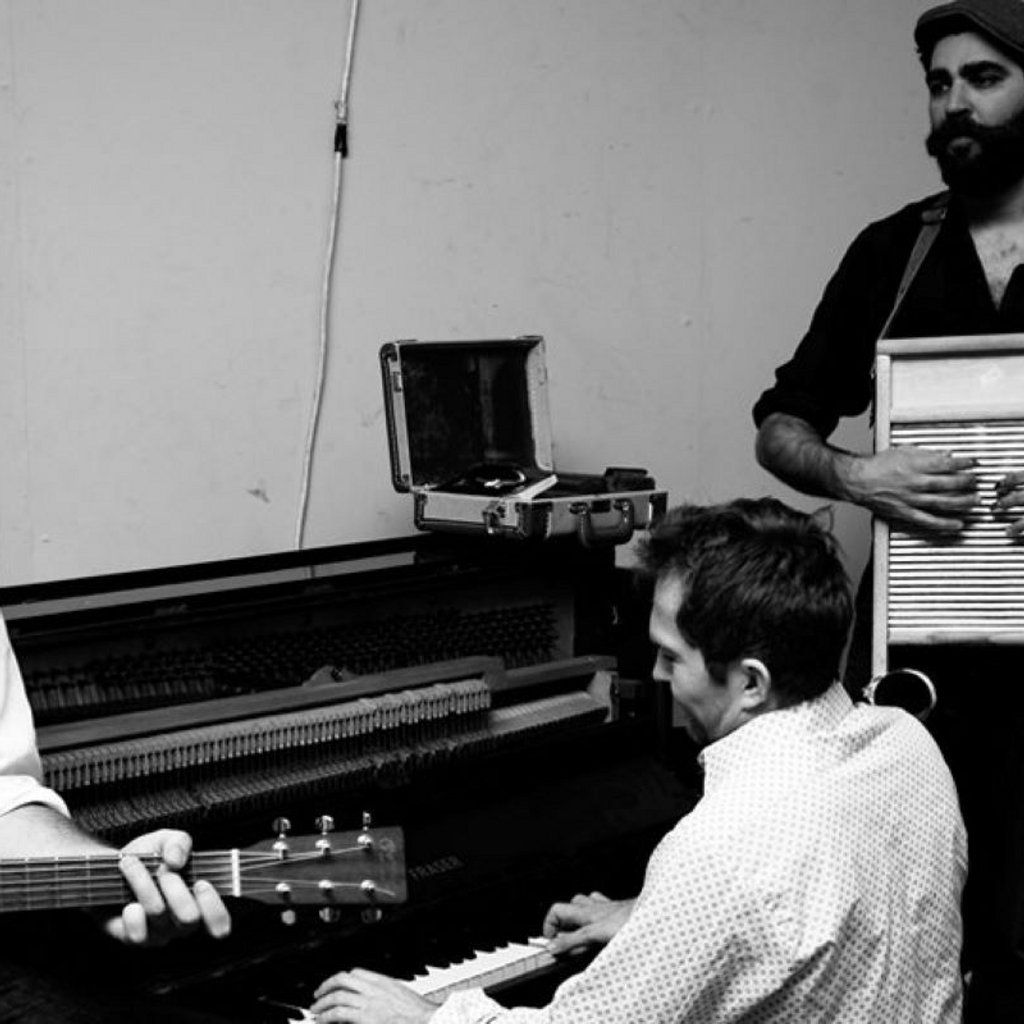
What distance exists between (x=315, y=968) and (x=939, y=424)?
1.49m

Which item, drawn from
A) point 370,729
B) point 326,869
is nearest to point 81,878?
point 326,869

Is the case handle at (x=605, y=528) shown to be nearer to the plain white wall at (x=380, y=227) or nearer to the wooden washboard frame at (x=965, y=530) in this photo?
Result: the wooden washboard frame at (x=965, y=530)

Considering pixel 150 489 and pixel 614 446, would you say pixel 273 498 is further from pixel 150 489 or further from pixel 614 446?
pixel 614 446

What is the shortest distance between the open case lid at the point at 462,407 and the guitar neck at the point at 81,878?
1.31 m

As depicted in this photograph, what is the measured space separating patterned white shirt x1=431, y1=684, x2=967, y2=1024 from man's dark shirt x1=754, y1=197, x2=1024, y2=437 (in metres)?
1.44

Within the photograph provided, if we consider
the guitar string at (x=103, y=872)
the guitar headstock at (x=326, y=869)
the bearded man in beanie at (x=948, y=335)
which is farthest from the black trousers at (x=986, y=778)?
the guitar string at (x=103, y=872)

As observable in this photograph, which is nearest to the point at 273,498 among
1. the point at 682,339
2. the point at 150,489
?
the point at 150,489

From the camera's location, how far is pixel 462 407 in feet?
10.8

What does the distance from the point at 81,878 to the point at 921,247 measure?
84.2 inches

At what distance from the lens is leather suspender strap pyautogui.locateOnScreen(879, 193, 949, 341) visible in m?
3.26

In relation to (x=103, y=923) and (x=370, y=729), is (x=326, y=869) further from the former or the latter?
(x=370, y=729)

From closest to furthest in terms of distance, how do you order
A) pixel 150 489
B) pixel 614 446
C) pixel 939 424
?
pixel 939 424 < pixel 150 489 < pixel 614 446

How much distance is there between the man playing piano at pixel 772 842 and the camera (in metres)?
1.84

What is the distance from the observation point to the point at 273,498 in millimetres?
3590
